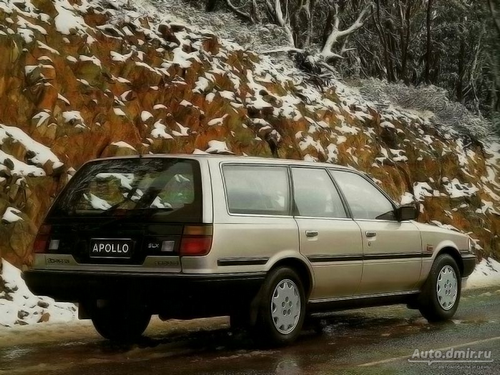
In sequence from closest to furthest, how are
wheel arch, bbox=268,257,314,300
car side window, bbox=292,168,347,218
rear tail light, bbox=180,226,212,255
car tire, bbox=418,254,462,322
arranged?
rear tail light, bbox=180,226,212,255 → wheel arch, bbox=268,257,314,300 → car side window, bbox=292,168,347,218 → car tire, bbox=418,254,462,322

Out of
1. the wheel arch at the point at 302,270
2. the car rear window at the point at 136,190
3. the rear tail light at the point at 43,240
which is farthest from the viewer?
the wheel arch at the point at 302,270

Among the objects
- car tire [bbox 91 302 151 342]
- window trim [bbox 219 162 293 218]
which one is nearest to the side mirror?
window trim [bbox 219 162 293 218]

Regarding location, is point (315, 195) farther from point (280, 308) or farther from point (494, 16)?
point (494, 16)

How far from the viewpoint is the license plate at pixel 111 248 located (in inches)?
307

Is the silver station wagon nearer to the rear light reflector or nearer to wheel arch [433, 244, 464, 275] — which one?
the rear light reflector

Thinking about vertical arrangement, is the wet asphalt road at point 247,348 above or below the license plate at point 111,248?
below

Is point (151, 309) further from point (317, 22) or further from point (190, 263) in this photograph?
point (317, 22)

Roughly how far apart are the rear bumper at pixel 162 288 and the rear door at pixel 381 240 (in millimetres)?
1771

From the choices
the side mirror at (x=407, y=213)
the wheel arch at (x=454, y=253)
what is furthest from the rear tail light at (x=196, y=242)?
the wheel arch at (x=454, y=253)

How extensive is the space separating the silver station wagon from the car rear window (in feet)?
0.04

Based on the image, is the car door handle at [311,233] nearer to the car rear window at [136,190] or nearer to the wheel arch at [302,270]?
the wheel arch at [302,270]

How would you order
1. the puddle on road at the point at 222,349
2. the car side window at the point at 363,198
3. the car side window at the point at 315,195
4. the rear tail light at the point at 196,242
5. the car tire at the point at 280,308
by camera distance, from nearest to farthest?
the puddle on road at the point at 222,349 → the rear tail light at the point at 196,242 → the car tire at the point at 280,308 → the car side window at the point at 315,195 → the car side window at the point at 363,198

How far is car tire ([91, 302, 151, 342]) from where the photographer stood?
28.5ft

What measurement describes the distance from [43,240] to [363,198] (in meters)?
3.44
